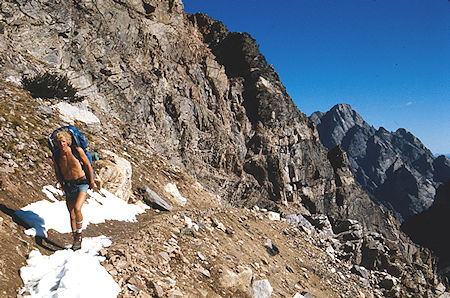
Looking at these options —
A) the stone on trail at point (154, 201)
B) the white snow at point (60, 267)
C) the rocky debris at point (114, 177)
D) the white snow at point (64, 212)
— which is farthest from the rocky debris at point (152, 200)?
the white snow at point (60, 267)

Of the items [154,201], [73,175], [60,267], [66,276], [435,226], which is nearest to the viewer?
[66,276]

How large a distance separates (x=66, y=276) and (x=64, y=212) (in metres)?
3.07

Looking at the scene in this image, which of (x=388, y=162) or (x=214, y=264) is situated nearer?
(x=214, y=264)

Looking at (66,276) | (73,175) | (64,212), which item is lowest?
(64,212)

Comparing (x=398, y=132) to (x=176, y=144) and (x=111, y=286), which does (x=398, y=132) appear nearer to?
(x=176, y=144)

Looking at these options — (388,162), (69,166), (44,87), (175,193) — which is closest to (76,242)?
(69,166)

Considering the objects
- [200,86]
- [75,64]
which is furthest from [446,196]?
[75,64]

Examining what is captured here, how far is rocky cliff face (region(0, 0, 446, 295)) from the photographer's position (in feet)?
67.0

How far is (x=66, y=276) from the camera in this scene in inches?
148

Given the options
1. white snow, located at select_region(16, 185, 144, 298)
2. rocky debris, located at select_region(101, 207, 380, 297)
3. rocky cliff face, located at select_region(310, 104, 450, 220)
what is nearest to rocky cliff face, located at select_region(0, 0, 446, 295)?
white snow, located at select_region(16, 185, 144, 298)

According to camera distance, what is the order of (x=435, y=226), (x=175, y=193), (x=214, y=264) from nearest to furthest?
(x=214, y=264) < (x=175, y=193) < (x=435, y=226)

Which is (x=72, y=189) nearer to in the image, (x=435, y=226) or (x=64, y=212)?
(x=64, y=212)

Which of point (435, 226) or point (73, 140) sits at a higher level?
point (435, 226)

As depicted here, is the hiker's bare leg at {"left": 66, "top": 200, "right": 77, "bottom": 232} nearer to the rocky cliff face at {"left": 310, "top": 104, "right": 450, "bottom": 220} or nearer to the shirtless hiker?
the shirtless hiker
